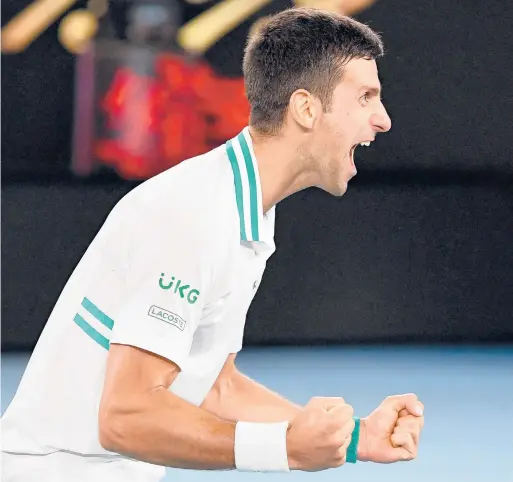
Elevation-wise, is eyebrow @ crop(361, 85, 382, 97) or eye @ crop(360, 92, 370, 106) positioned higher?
eyebrow @ crop(361, 85, 382, 97)

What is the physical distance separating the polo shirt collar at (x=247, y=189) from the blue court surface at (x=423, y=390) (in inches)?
106

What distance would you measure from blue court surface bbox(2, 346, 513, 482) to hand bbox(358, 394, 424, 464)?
8.20ft

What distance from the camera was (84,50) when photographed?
7.49 metres

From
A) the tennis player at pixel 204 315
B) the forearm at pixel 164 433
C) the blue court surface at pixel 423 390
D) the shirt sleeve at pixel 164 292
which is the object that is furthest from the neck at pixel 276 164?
the blue court surface at pixel 423 390

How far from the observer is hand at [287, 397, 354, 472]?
84.0 inches

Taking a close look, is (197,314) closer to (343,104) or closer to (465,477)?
(343,104)

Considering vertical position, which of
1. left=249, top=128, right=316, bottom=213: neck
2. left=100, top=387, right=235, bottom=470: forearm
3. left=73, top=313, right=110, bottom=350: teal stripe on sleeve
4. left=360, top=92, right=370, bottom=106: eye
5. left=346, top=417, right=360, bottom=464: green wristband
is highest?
left=360, top=92, right=370, bottom=106: eye

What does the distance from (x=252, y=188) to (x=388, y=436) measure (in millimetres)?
601

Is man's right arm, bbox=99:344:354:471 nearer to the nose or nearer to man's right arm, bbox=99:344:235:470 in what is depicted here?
man's right arm, bbox=99:344:235:470

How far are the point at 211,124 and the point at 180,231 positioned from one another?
17.8ft

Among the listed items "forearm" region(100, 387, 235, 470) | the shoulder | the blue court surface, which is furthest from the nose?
the blue court surface

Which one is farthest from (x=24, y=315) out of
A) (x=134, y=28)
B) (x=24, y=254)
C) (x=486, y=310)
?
(x=486, y=310)

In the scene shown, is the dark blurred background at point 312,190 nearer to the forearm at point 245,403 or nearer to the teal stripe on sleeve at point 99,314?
the forearm at point 245,403

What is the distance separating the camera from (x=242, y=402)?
9.42 feet
